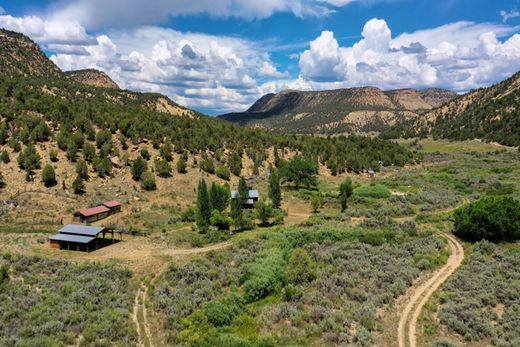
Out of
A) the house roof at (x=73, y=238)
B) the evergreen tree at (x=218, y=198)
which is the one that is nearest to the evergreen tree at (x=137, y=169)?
the evergreen tree at (x=218, y=198)

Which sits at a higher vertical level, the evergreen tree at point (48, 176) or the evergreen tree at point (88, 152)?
the evergreen tree at point (88, 152)

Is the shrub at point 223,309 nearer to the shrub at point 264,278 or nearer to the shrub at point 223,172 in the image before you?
the shrub at point 264,278

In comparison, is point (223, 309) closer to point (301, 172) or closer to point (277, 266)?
point (277, 266)

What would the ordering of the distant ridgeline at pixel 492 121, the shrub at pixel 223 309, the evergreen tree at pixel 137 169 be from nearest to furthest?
the shrub at pixel 223 309 → the evergreen tree at pixel 137 169 → the distant ridgeline at pixel 492 121

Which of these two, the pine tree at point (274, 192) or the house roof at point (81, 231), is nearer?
the house roof at point (81, 231)

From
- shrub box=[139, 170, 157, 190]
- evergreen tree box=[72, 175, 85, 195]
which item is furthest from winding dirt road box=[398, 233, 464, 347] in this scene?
evergreen tree box=[72, 175, 85, 195]

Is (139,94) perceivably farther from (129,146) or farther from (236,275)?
(236,275)

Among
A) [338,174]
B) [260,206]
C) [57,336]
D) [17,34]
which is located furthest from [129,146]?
[17,34]
